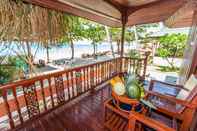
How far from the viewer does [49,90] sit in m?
2.09

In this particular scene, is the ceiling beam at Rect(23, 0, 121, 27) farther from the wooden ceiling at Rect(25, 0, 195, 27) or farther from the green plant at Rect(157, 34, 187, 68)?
the green plant at Rect(157, 34, 187, 68)

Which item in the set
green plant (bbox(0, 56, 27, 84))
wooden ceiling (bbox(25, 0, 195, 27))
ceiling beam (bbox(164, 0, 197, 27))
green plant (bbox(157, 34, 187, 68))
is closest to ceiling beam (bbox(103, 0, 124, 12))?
wooden ceiling (bbox(25, 0, 195, 27))

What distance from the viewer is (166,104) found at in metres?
1.89

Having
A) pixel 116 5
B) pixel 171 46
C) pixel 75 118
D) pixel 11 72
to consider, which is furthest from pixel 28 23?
pixel 171 46

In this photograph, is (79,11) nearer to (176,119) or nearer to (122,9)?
(122,9)

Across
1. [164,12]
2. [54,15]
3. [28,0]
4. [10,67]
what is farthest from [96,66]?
[10,67]

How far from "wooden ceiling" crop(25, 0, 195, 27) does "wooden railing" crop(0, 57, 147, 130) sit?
1.15 m

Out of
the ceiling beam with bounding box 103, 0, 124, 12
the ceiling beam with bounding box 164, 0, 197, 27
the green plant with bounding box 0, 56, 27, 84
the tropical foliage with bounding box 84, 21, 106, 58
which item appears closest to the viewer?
the ceiling beam with bounding box 164, 0, 197, 27

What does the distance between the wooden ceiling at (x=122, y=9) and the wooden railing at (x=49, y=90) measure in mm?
1146

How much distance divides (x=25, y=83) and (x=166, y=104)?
7.27 feet

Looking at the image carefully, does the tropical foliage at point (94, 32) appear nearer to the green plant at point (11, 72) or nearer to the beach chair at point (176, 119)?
the green plant at point (11, 72)

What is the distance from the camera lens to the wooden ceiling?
2057mm

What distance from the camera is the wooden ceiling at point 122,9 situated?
2.06 meters

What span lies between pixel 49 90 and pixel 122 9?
2.97m
